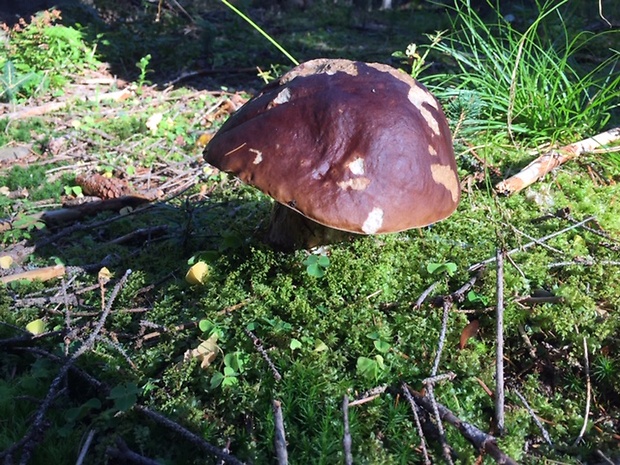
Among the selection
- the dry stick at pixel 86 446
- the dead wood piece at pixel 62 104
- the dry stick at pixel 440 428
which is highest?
the dry stick at pixel 440 428

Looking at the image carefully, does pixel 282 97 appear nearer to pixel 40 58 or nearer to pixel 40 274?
pixel 40 274

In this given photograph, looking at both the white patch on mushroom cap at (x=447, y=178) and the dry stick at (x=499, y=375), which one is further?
the white patch on mushroom cap at (x=447, y=178)

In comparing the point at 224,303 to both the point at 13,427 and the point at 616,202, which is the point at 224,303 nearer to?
the point at 13,427

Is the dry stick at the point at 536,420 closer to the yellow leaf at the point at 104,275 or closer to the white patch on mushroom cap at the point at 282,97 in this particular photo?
the white patch on mushroom cap at the point at 282,97

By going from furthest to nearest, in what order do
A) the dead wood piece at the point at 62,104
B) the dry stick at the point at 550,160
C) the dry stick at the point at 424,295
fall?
the dead wood piece at the point at 62,104
the dry stick at the point at 550,160
the dry stick at the point at 424,295

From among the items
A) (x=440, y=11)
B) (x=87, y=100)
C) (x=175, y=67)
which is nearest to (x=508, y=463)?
(x=87, y=100)

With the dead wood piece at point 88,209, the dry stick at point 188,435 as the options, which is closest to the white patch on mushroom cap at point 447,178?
the dry stick at point 188,435

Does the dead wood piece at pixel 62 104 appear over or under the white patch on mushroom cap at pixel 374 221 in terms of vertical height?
under
